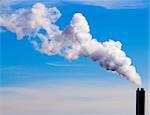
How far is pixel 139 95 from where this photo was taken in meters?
13.7

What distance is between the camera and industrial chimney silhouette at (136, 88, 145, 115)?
13531 mm

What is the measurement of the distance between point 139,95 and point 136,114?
21.9 inches

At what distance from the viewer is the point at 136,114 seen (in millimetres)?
13570

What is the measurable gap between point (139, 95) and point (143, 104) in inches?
12.1

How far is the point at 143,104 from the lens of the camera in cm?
1355

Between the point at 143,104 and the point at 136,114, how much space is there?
0.35 meters

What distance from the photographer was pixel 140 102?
44.6 ft

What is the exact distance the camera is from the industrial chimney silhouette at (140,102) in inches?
533
